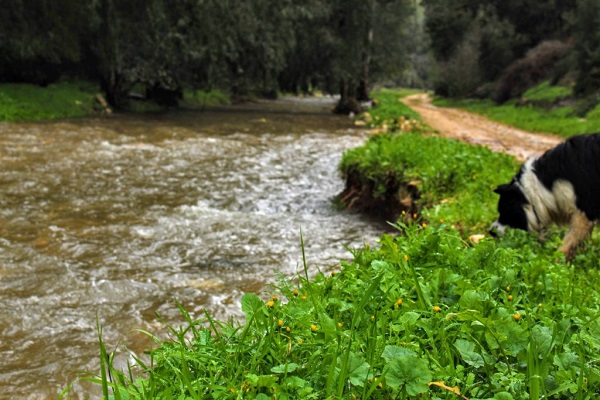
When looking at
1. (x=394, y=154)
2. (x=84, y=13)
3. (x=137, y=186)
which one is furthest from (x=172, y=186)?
(x=84, y=13)

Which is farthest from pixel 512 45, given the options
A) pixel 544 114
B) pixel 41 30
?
pixel 41 30

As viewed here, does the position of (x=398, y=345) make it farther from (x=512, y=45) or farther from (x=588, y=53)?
(x=512, y=45)

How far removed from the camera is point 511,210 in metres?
5.61

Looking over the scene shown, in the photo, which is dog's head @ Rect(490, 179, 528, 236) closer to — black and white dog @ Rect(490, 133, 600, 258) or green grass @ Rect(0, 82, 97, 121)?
black and white dog @ Rect(490, 133, 600, 258)

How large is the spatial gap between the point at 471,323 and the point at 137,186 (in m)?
8.32

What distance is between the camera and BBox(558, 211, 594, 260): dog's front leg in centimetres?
535

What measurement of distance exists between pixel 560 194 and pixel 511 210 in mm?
535

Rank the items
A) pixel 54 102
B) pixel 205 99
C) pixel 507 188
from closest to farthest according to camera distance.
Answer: pixel 507 188, pixel 54 102, pixel 205 99

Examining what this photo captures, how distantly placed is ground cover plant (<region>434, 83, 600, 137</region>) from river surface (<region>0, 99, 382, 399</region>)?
11292 mm

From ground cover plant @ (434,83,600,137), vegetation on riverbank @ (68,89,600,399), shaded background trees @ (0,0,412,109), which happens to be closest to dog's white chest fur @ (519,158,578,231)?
vegetation on riverbank @ (68,89,600,399)

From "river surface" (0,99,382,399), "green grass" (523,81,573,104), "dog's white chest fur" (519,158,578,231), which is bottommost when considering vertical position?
"river surface" (0,99,382,399)

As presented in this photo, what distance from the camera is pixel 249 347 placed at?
2426 mm

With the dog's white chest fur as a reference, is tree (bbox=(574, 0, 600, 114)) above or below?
above

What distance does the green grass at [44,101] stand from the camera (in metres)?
18.7
